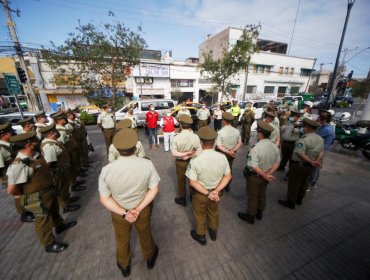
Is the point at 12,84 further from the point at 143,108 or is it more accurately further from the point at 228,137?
the point at 228,137

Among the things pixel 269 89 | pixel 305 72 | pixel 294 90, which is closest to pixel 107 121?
pixel 269 89

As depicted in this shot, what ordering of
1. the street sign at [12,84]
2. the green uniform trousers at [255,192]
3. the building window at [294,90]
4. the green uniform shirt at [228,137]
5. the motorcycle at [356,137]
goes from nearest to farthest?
the green uniform trousers at [255,192]
the green uniform shirt at [228,137]
the street sign at [12,84]
the motorcycle at [356,137]
the building window at [294,90]

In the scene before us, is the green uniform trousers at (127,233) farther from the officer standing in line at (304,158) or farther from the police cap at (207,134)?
the officer standing in line at (304,158)

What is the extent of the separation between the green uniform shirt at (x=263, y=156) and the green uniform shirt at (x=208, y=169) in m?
0.65

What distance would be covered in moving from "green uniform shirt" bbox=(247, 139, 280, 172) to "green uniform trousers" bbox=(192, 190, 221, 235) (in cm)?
100

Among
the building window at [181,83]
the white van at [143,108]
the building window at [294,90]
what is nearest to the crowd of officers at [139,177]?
the white van at [143,108]

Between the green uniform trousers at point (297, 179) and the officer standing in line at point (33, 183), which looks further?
the green uniform trousers at point (297, 179)

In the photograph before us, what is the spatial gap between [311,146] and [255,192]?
150 cm

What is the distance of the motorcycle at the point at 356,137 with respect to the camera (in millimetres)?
6438

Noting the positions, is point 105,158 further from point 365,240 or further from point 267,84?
point 267,84

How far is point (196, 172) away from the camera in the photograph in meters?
2.39

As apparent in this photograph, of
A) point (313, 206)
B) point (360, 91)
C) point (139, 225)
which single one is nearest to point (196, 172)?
point (139, 225)

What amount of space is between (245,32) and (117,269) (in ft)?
51.0

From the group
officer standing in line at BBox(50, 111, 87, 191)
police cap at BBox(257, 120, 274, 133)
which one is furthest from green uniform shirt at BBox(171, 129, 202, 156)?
officer standing in line at BBox(50, 111, 87, 191)
